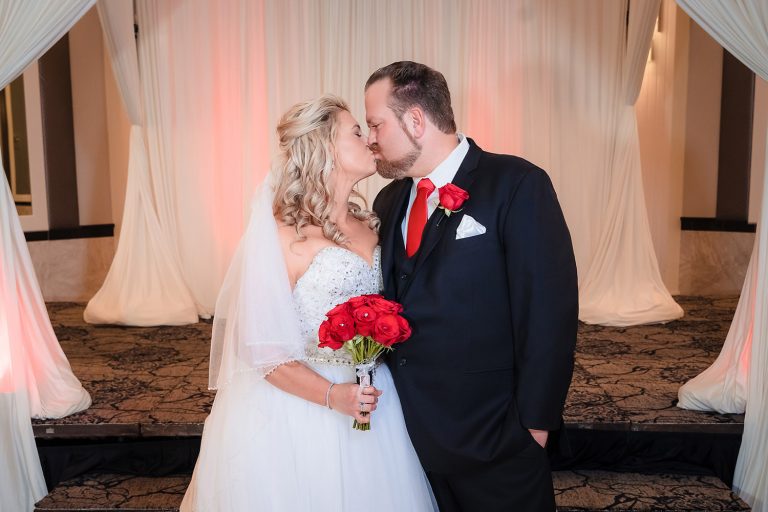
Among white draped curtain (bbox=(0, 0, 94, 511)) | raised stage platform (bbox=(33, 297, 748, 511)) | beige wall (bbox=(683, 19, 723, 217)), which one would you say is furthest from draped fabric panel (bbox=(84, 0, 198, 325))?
beige wall (bbox=(683, 19, 723, 217))

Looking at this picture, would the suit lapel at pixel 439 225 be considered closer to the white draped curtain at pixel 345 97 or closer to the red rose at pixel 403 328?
the red rose at pixel 403 328

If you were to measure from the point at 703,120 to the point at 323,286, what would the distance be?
613 cm

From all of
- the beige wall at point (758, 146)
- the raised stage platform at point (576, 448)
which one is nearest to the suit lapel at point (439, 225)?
the raised stage platform at point (576, 448)

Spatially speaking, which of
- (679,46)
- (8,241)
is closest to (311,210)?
(8,241)

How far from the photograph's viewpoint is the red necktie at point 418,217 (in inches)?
92.4

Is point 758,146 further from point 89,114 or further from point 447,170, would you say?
point 89,114

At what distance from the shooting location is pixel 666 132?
7.16m

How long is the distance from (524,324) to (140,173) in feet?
15.7

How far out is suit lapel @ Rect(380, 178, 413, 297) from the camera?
240 cm

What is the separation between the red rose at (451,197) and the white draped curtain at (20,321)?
2.27 metres

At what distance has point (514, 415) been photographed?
2.22m

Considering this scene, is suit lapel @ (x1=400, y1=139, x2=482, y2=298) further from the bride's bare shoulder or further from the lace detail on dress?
the bride's bare shoulder

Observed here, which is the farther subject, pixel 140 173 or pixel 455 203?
pixel 140 173

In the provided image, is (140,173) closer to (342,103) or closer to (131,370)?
(131,370)
